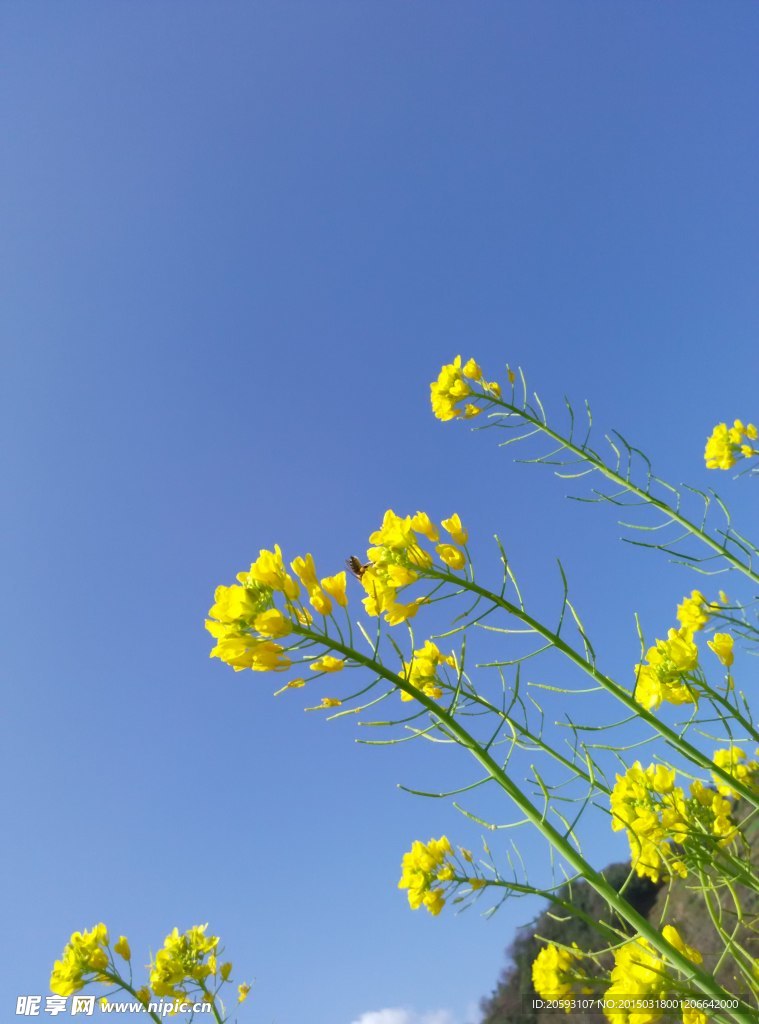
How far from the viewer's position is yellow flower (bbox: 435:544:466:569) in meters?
2.06

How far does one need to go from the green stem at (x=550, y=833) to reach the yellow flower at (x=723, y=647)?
1578mm

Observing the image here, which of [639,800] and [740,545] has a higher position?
[740,545]

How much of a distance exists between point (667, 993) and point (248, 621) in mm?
1463

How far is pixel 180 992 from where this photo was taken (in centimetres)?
430

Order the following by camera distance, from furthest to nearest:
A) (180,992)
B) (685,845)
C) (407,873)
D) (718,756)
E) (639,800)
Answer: (180,992) → (718,756) → (407,873) → (639,800) → (685,845)

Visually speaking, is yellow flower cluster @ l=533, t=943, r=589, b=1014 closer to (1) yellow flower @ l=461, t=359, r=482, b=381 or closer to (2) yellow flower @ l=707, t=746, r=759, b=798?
(2) yellow flower @ l=707, t=746, r=759, b=798

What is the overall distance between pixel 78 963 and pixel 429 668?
336cm

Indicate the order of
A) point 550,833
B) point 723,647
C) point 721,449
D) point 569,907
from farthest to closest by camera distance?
point 721,449
point 723,647
point 569,907
point 550,833

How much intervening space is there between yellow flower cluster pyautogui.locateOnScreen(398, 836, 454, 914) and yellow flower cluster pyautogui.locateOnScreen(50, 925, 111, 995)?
8.31ft

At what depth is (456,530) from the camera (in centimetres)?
215

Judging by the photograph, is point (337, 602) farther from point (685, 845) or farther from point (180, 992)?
point (180, 992)

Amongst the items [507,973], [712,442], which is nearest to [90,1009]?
[712,442]

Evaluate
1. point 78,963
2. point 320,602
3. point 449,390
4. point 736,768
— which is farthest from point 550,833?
point 78,963

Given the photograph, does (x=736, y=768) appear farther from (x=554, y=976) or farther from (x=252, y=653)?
(x=252, y=653)
